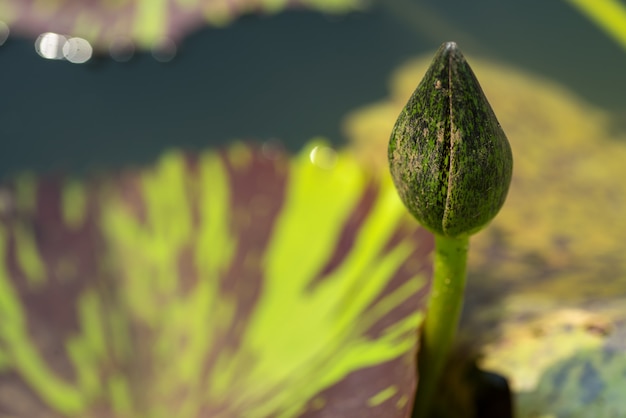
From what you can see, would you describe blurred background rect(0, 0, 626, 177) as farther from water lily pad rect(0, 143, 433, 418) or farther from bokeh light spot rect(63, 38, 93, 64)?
water lily pad rect(0, 143, 433, 418)

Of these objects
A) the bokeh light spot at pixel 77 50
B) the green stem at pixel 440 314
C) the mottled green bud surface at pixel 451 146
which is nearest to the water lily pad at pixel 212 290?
the green stem at pixel 440 314

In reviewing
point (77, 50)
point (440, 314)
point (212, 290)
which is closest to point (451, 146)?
point (440, 314)

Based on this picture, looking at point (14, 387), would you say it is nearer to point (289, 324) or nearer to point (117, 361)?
point (117, 361)

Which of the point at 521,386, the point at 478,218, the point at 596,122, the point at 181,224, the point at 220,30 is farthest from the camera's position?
the point at 220,30

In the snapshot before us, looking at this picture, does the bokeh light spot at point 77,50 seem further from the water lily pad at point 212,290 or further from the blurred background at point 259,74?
the water lily pad at point 212,290

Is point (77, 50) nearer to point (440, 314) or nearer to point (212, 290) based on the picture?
point (212, 290)

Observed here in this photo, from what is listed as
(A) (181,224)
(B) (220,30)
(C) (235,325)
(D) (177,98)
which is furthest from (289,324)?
(B) (220,30)

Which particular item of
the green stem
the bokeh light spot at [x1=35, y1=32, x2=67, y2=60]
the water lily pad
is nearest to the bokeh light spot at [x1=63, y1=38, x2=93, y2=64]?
the bokeh light spot at [x1=35, y1=32, x2=67, y2=60]
